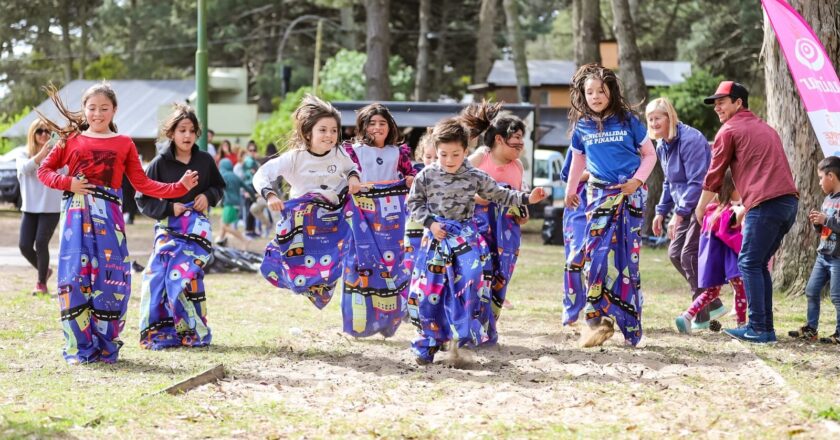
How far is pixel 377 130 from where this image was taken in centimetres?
920

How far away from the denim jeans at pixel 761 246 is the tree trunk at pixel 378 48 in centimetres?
2404

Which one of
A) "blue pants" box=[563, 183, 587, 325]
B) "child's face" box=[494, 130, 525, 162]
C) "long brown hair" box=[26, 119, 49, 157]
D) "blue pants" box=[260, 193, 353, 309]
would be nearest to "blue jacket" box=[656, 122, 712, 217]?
"blue pants" box=[563, 183, 587, 325]

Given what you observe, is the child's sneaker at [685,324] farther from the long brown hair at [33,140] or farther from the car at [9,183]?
the car at [9,183]

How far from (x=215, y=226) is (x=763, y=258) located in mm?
18979

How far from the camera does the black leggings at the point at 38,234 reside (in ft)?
39.4

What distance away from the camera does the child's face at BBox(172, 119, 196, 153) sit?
28.3 ft

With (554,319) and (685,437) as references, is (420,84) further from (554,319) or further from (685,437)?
(685,437)

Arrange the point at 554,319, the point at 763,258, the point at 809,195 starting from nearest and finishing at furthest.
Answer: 1. the point at 763,258
2. the point at 554,319
3. the point at 809,195

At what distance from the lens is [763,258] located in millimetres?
8469

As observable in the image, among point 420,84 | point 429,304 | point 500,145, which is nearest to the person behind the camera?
point 429,304

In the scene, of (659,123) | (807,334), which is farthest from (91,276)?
(807,334)

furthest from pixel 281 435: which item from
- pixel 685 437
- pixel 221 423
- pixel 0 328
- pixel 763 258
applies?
pixel 0 328

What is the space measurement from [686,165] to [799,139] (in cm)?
302

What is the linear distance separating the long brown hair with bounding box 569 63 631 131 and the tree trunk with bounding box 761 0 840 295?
415cm
